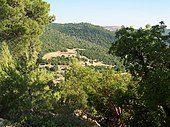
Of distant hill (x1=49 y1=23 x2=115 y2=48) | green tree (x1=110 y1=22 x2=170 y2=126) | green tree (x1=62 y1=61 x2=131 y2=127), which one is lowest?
distant hill (x1=49 y1=23 x2=115 y2=48)

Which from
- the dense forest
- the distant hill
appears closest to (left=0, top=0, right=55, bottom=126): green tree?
the dense forest

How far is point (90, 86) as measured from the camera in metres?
17.6

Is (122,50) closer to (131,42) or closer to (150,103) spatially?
(131,42)

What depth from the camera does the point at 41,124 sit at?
594 inches

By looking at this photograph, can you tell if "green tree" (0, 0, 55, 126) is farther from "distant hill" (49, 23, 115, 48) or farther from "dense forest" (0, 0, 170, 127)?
"distant hill" (49, 23, 115, 48)

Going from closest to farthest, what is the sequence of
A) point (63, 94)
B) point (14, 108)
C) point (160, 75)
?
point (160, 75)
point (14, 108)
point (63, 94)

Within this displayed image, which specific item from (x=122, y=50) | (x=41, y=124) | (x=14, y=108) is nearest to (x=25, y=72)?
(x=14, y=108)

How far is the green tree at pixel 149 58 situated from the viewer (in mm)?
12070

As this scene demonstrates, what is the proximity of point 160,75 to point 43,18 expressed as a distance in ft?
57.2

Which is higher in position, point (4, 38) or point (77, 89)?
point (4, 38)

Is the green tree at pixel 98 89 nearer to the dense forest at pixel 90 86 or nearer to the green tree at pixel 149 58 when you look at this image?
the dense forest at pixel 90 86

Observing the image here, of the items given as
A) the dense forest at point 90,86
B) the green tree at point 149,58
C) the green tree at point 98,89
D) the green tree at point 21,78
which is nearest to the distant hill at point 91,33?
the green tree at point 21,78

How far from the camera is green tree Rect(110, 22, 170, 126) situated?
12070 millimetres

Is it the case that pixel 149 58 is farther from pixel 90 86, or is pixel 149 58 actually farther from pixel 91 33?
pixel 91 33
